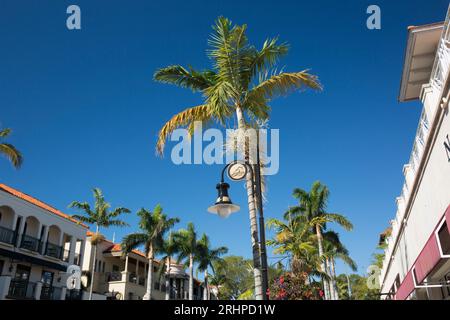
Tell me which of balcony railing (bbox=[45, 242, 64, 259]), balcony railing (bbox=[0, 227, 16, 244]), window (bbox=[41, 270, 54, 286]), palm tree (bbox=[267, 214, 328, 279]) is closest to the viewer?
palm tree (bbox=[267, 214, 328, 279])

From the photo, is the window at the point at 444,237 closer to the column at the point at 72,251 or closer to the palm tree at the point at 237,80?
the palm tree at the point at 237,80

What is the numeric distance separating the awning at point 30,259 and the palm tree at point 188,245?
16663mm

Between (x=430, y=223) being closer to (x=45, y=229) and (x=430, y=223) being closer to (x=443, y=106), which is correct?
(x=443, y=106)

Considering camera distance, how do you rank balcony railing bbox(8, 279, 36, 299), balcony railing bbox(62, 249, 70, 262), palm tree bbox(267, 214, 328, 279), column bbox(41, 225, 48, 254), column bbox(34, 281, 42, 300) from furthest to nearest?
balcony railing bbox(62, 249, 70, 262) < column bbox(41, 225, 48, 254) < column bbox(34, 281, 42, 300) < balcony railing bbox(8, 279, 36, 299) < palm tree bbox(267, 214, 328, 279)

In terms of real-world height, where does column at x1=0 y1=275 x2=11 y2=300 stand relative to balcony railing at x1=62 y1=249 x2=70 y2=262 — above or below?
below

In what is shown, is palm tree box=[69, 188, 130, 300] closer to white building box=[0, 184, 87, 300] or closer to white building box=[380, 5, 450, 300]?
white building box=[0, 184, 87, 300]

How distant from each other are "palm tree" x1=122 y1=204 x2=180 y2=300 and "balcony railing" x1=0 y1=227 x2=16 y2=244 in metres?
13.0

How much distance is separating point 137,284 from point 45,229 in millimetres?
14864

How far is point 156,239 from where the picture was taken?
41281 mm

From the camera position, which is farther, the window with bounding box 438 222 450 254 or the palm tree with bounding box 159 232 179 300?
the palm tree with bounding box 159 232 179 300

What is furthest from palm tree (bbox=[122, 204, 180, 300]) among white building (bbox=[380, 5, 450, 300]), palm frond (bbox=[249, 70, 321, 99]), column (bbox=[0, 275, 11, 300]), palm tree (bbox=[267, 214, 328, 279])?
palm frond (bbox=[249, 70, 321, 99])

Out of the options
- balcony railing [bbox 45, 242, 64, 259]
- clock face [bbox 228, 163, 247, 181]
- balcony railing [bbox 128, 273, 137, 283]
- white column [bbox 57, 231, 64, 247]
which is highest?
white column [bbox 57, 231, 64, 247]

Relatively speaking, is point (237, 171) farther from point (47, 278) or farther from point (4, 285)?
point (47, 278)

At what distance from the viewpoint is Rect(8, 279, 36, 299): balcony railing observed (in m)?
26.7
